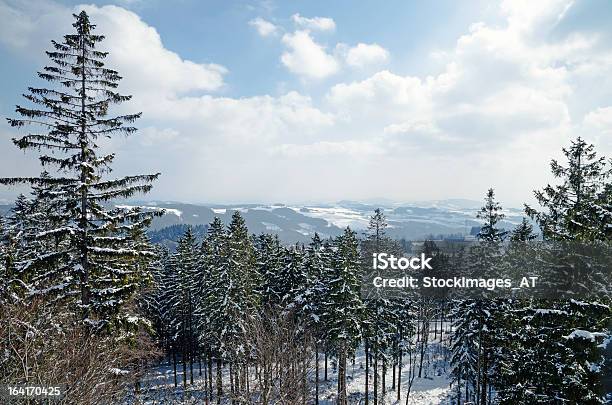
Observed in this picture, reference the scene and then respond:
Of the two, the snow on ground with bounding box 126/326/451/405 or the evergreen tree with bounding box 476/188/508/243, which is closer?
the evergreen tree with bounding box 476/188/508/243

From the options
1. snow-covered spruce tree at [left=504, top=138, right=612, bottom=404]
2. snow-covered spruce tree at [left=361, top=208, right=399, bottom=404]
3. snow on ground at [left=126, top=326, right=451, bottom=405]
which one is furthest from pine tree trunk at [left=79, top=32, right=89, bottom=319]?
snow on ground at [left=126, top=326, right=451, bottom=405]

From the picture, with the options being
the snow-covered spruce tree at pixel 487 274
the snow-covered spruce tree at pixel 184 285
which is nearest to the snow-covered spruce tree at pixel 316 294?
the snow-covered spruce tree at pixel 487 274

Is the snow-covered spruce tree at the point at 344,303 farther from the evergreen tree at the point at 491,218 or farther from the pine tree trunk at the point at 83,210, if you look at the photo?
the pine tree trunk at the point at 83,210

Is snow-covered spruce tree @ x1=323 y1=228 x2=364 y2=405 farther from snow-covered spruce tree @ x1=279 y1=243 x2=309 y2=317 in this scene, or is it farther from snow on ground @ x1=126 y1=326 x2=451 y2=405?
snow on ground @ x1=126 y1=326 x2=451 y2=405

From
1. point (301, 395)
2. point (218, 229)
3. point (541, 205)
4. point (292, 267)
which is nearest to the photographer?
point (541, 205)

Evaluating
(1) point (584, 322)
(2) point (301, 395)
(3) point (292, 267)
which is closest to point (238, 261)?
(3) point (292, 267)

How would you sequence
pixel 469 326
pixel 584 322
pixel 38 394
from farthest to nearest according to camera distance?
pixel 469 326, pixel 584 322, pixel 38 394

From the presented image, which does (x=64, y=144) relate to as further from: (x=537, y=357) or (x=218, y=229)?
(x=218, y=229)

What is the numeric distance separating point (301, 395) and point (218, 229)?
21.9 meters

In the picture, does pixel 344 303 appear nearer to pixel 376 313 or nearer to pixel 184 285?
pixel 376 313

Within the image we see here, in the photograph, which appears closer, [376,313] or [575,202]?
[575,202]

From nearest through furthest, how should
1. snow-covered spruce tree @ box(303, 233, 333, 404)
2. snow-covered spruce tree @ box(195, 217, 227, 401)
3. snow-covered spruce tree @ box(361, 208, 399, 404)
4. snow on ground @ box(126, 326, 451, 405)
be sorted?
snow-covered spruce tree @ box(195, 217, 227, 401) → snow-covered spruce tree @ box(361, 208, 399, 404) → snow-covered spruce tree @ box(303, 233, 333, 404) → snow on ground @ box(126, 326, 451, 405)

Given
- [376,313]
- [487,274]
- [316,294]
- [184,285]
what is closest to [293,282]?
[316,294]

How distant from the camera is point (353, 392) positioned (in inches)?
1492
